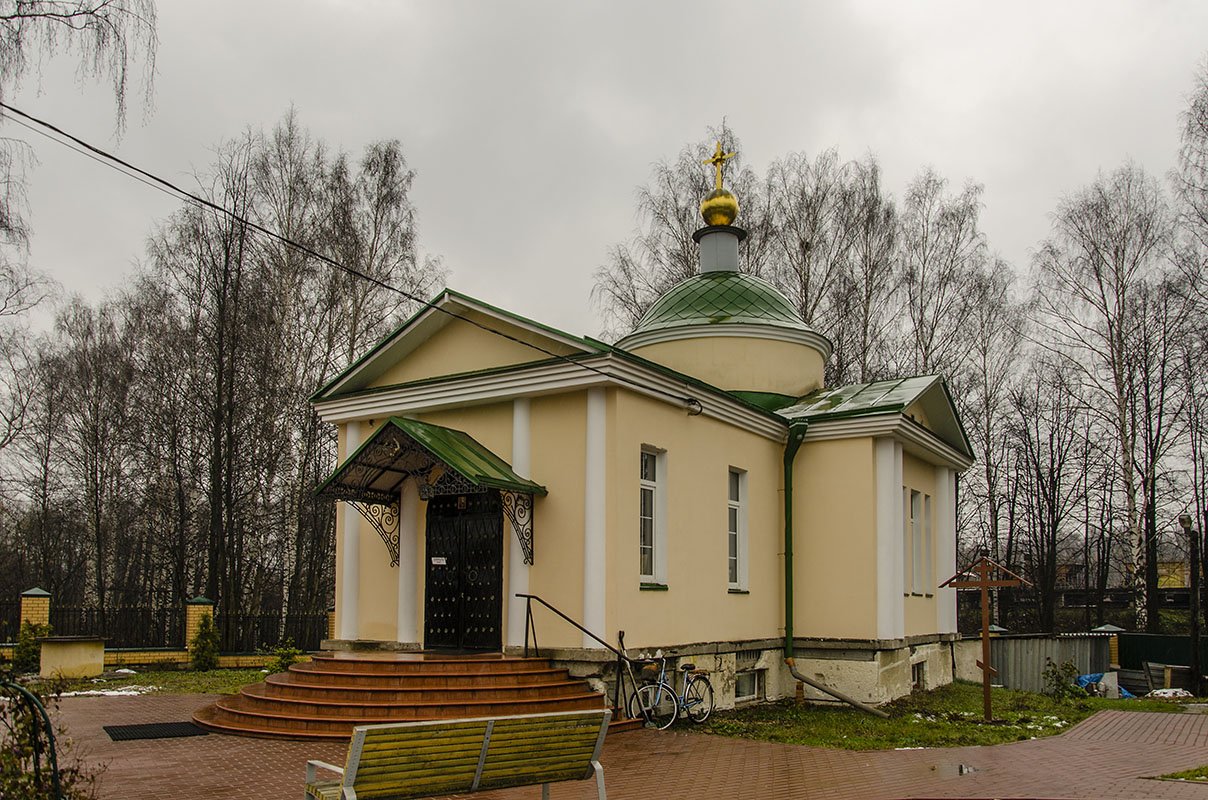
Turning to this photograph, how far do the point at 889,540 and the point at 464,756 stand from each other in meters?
9.90

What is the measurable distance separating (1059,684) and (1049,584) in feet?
48.1

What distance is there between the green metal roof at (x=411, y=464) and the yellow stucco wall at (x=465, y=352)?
990 millimetres

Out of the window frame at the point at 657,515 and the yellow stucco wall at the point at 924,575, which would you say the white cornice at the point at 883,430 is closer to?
the yellow stucco wall at the point at 924,575

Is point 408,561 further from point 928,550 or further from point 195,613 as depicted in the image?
point 928,550

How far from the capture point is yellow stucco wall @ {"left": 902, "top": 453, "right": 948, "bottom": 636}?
53.3 feet

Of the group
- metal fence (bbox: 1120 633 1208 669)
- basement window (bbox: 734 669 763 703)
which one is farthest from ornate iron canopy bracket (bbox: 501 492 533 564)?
metal fence (bbox: 1120 633 1208 669)

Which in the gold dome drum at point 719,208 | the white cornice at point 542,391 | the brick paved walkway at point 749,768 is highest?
the gold dome drum at point 719,208

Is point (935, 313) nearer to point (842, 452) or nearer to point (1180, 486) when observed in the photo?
point (1180, 486)

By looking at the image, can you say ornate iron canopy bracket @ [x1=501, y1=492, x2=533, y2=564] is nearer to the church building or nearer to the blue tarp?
the church building

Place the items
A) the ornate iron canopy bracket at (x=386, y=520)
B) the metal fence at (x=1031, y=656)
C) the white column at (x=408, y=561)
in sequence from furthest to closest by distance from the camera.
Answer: the metal fence at (x=1031, y=656) → the ornate iron canopy bracket at (x=386, y=520) → the white column at (x=408, y=561)

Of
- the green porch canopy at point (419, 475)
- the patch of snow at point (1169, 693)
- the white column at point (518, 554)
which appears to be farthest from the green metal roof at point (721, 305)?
the patch of snow at point (1169, 693)

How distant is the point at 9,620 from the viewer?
2003cm

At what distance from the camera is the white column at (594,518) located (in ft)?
38.1

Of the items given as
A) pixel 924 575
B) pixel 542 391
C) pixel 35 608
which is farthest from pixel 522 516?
pixel 35 608
